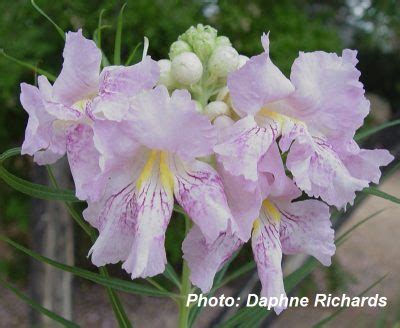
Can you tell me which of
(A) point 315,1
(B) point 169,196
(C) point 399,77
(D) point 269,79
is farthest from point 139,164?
(C) point 399,77

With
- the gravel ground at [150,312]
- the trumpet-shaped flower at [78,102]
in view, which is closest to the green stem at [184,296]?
the trumpet-shaped flower at [78,102]

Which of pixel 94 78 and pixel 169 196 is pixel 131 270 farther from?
pixel 94 78

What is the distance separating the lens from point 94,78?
27.0 inches

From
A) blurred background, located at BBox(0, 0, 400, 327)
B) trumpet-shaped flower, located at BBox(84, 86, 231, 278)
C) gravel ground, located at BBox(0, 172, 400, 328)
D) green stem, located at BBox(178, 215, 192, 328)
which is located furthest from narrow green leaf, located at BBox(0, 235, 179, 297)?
gravel ground, located at BBox(0, 172, 400, 328)

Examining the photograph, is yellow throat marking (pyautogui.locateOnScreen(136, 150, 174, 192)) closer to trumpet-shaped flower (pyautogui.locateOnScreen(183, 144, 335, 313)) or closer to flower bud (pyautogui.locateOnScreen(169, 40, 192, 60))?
trumpet-shaped flower (pyautogui.locateOnScreen(183, 144, 335, 313))

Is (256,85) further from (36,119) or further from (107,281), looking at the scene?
(107,281)

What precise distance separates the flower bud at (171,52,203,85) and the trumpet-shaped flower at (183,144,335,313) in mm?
155

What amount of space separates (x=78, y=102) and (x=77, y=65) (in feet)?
0.16

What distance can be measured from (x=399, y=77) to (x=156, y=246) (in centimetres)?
611

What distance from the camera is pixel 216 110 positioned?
0.69 meters

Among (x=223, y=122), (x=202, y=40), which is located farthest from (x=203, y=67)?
(x=223, y=122)

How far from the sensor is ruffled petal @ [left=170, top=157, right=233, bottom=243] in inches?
23.3

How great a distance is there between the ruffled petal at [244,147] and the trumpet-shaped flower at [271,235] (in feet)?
0.09

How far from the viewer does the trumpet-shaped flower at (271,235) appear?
0.64 m
